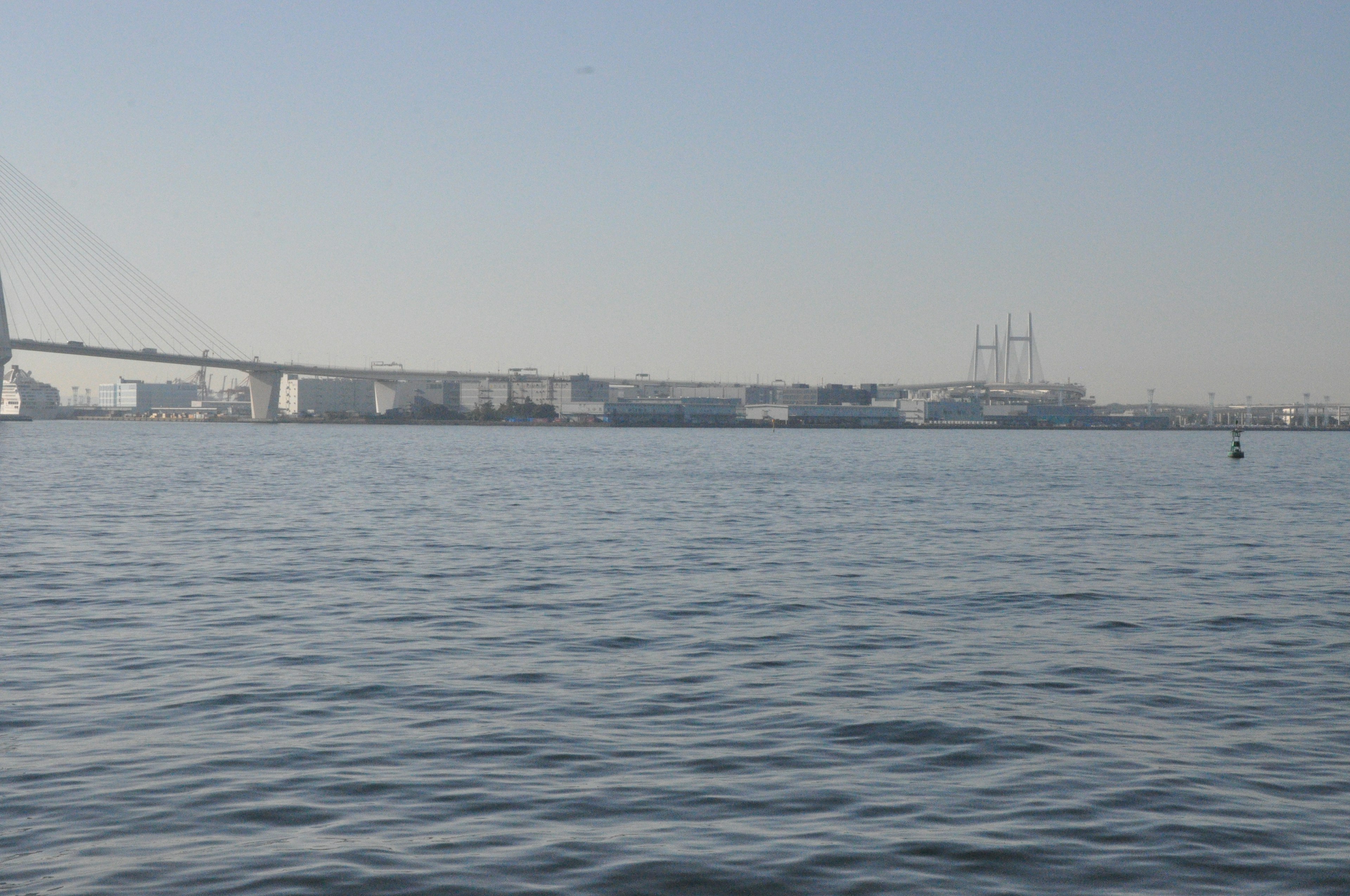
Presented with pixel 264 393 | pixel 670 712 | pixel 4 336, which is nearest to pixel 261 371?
pixel 264 393

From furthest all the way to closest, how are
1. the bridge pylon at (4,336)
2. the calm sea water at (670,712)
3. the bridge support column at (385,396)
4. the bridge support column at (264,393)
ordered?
1. the bridge support column at (385,396)
2. the bridge support column at (264,393)
3. the bridge pylon at (4,336)
4. the calm sea water at (670,712)

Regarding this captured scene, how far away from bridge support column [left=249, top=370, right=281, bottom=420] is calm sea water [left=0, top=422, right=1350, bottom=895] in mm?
120845

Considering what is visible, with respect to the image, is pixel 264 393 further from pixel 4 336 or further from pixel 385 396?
pixel 4 336

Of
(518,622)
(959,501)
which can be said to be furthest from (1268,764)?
(959,501)

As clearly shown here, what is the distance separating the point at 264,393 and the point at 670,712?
474 ft

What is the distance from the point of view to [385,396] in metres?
189

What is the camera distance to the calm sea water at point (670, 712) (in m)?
6.43

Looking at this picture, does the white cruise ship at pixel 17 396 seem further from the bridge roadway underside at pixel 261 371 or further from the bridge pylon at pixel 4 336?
the bridge pylon at pixel 4 336

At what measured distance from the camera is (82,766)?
7.97 meters

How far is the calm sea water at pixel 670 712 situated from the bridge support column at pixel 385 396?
542ft

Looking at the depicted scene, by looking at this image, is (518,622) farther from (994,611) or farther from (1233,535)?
(1233,535)

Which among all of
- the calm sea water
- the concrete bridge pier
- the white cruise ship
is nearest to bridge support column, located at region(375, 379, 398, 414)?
the white cruise ship

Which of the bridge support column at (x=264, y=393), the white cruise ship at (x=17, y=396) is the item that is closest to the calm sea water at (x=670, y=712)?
the bridge support column at (x=264, y=393)

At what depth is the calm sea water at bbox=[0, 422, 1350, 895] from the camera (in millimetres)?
6430
